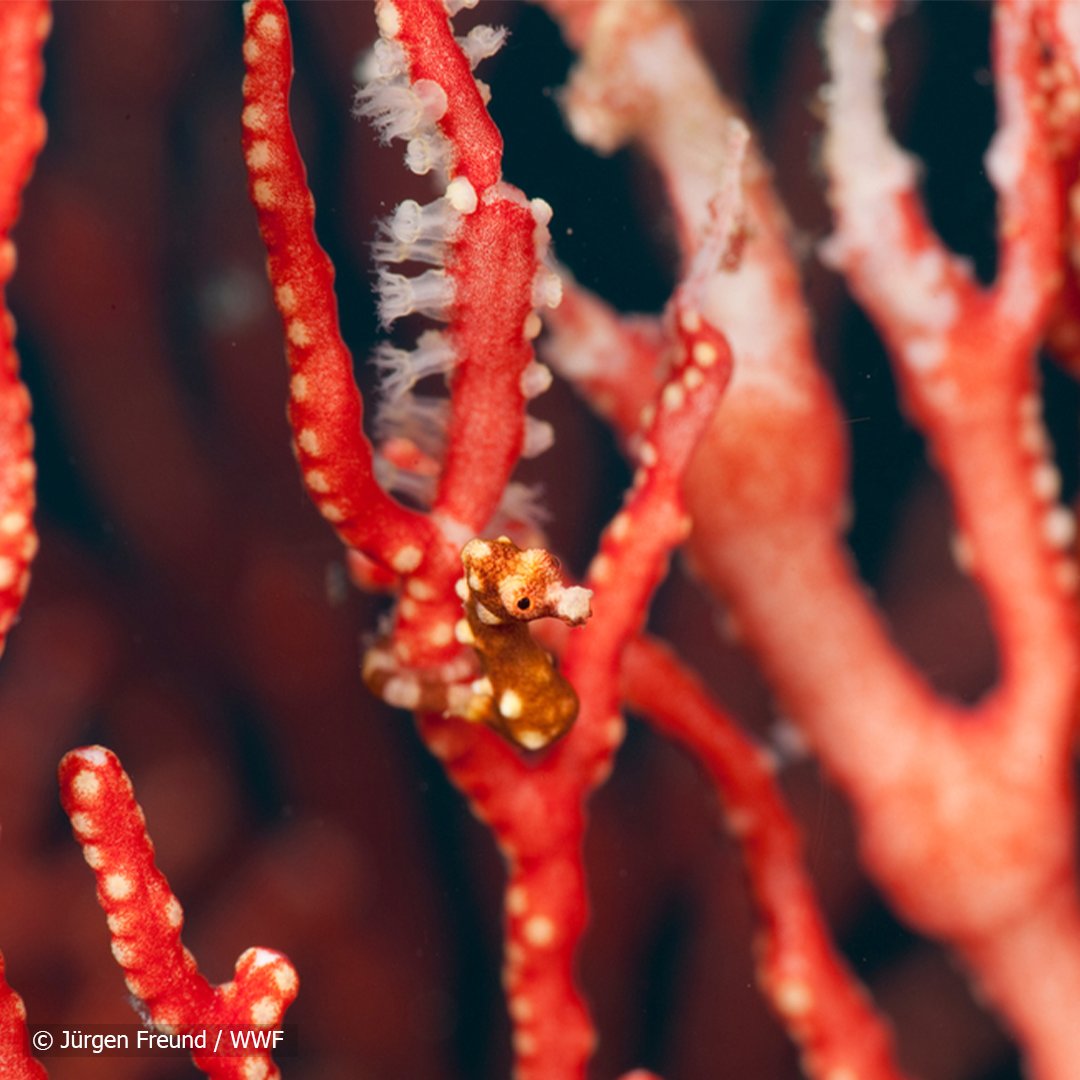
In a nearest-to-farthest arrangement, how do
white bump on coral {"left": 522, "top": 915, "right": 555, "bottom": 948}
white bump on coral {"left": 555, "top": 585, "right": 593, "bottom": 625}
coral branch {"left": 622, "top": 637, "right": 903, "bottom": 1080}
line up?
white bump on coral {"left": 555, "top": 585, "right": 593, "bottom": 625}
white bump on coral {"left": 522, "top": 915, "right": 555, "bottom": 948}
coral branch {"left": 622, "top": 637, "right": 903, "bottom": 1080}

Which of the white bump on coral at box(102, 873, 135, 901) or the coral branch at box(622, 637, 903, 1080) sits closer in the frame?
the white bump on coral at box(102, 873, 135, 901)

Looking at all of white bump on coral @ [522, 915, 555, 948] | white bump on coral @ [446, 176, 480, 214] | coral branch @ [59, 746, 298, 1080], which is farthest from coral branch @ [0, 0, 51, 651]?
white bump on coral @ [522, 915, 555, 948]

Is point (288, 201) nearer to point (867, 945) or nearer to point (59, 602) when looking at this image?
point (59, 602)

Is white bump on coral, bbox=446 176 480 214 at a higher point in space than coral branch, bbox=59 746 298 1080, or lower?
higher

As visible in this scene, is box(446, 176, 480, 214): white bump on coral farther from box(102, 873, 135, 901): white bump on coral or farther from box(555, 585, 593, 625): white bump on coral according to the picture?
box(102, 873, 135, 901): white bump on coral

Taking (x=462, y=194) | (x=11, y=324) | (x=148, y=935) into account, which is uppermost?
(x=462, y=194)

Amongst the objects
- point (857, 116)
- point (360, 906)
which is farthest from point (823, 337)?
point (360, 906)

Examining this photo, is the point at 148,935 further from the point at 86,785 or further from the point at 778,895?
the point at 778,895

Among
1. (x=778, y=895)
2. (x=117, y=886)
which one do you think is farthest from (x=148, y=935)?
(x=778, y=895)
